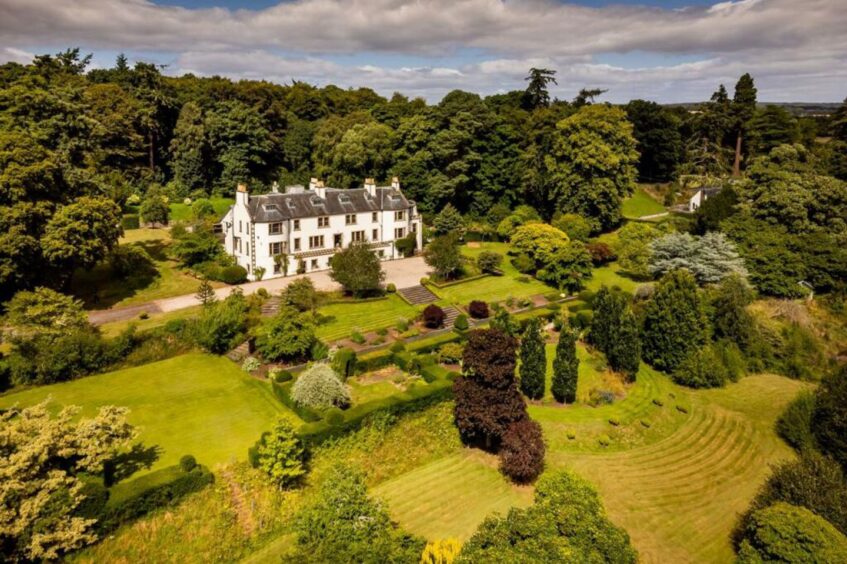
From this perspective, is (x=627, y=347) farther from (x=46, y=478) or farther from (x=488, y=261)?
(x=46, y=478)

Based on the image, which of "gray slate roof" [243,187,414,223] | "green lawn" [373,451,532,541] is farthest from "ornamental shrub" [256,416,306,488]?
"gray slate roof" [243,187,414,223]

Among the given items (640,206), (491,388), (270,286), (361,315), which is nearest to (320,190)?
(270,286)

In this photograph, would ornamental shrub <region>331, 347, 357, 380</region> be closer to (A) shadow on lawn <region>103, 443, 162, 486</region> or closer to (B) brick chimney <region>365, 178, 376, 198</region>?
(A) shadow on lawn <region>103, 443, 162, 486</region>

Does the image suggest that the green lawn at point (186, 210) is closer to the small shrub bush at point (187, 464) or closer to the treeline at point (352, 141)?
the treeline at point (352, 141)

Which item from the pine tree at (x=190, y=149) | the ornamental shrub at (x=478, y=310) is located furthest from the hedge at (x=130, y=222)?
the ornamental shrub at (x=478, y=310)

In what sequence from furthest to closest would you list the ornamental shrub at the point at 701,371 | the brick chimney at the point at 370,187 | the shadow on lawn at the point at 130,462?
the brick chimney at the point at 370,187 < the ornamental shrub at the point at 701,371 < the shadow on lawn at the point at 130,462

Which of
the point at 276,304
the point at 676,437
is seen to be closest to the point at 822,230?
the point at 676,437
